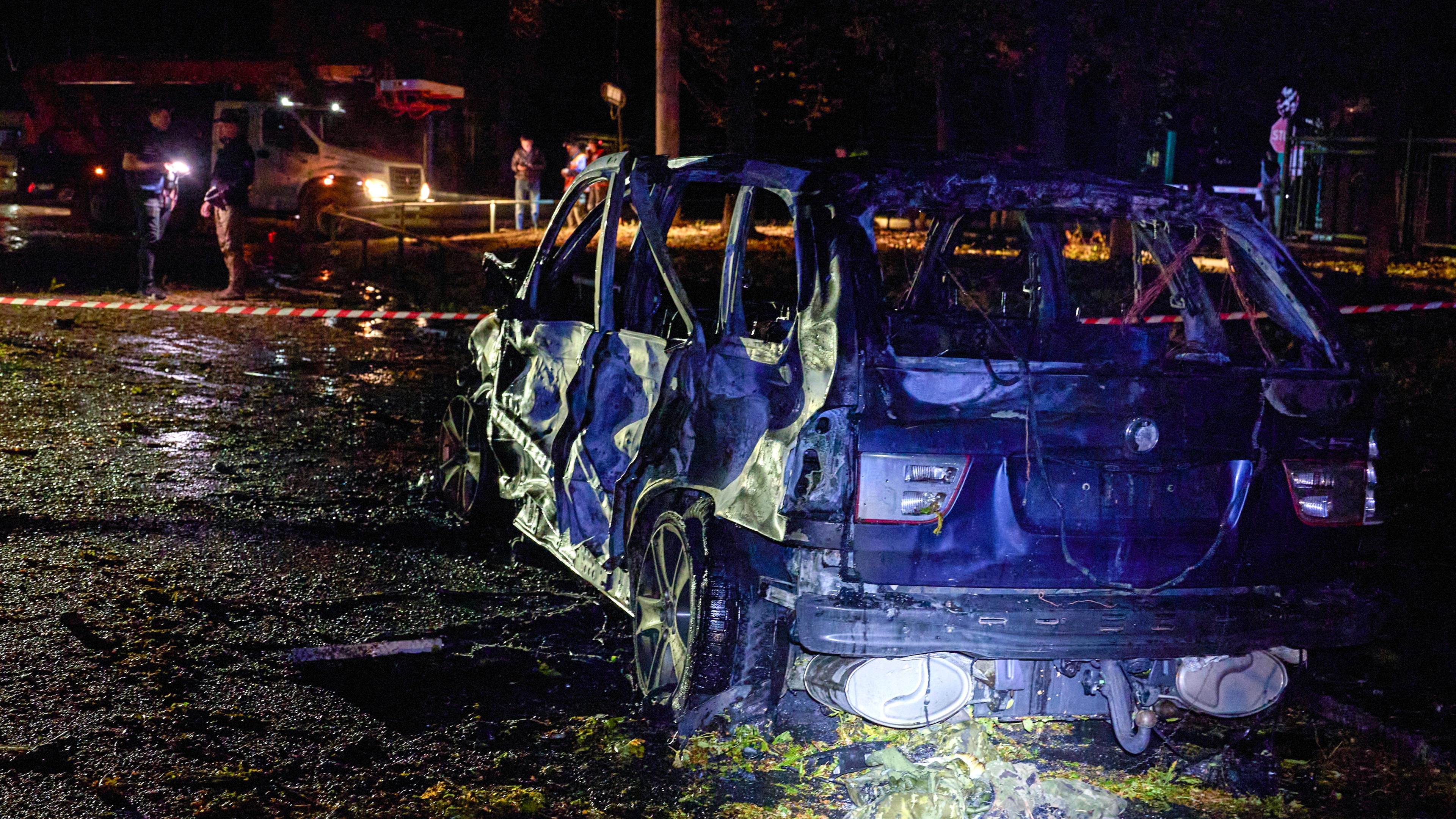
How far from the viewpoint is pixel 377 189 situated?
1097 inches

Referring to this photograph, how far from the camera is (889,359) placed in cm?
409

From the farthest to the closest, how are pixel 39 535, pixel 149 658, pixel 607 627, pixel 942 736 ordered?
pixel 39 535 → pixel 607 627 → pixel 149 658 → pixel 942 736

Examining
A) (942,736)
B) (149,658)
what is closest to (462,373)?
(149,658)

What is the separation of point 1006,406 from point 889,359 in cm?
36

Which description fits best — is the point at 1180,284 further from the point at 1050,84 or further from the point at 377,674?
the point at 1050,84

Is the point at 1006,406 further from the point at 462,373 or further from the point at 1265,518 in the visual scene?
the point at 462,373

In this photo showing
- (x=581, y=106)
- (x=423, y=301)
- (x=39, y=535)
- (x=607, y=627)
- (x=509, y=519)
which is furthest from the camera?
(x=581, y=106)

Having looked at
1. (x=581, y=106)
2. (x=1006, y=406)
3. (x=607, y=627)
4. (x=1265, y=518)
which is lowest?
(x=607, y=627)

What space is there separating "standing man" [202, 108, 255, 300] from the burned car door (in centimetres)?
1073

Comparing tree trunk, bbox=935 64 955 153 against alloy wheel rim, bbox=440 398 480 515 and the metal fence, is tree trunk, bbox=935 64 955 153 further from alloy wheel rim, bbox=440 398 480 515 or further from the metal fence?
alloy wheel rim, bbox=440 398 480 515

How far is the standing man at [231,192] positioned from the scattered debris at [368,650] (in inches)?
467

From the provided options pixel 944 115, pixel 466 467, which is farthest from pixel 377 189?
pixel 466 467

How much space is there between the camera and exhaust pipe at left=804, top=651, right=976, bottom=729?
424 centimetres

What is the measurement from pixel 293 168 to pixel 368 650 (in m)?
22.5
